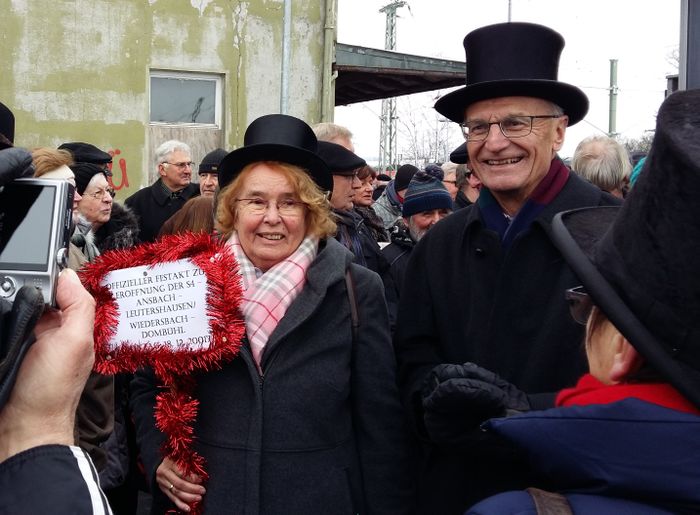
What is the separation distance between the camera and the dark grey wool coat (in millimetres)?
2660

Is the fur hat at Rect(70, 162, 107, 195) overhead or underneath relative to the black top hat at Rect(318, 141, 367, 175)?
underneath

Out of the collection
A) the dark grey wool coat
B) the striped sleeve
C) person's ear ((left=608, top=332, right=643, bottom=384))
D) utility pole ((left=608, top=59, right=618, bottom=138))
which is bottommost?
the dark grey wool coat

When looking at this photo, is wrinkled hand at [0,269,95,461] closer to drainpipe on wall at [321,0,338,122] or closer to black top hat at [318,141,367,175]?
black top hat at [318,141,367,175]

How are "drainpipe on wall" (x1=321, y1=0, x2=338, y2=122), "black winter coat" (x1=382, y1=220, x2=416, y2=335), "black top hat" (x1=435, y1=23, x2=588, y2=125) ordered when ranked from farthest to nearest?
"drainpipe on wall" (x1=321, y1=0, x2=338, y2=122), "black winter coat" (x1=382, y1=220, x2=416, y2=335), "black top hat" (x1=435, y1=23, x2=588, y2=125)

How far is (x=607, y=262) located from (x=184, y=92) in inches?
438

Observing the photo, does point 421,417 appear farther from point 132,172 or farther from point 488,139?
point 132,172

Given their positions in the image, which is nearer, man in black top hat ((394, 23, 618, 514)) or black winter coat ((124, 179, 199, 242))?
man in black top hat ((394, 23, 618, 514))

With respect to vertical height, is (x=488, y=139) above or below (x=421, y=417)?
above

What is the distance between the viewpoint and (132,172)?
451 inches

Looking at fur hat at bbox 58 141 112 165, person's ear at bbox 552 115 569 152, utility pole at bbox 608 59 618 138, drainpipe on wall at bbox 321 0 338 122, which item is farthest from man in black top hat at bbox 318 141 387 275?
utility pole at bbox 608 59 618 138

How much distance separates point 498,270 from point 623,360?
1.33 meters

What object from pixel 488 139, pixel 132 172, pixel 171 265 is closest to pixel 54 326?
pixel 171 265

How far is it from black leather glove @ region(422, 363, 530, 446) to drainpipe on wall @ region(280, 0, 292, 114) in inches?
384

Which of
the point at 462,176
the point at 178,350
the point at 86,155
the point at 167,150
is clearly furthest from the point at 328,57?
the point at 178,350
